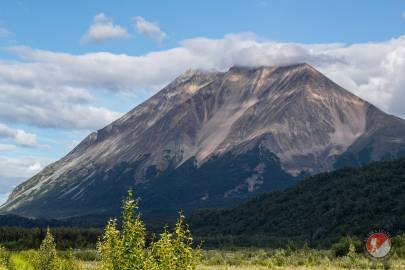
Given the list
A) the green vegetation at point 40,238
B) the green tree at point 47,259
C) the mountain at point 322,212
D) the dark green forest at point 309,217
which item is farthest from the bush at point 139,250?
the mountain at point 322,212

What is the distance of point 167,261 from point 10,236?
63936mm

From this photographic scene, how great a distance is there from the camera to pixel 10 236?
2936 inches

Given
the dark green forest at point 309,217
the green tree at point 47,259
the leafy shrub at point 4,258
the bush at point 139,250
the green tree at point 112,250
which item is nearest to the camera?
the bush at point 139,250

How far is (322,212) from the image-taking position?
411 feet

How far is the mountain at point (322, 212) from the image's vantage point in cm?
10544

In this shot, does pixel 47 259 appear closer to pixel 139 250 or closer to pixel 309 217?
pixel 139 250

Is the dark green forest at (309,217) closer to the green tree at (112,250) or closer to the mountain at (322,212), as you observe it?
the mountain at (322,212)

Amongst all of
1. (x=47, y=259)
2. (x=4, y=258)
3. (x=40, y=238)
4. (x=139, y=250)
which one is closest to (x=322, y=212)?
(x=40, y=238)

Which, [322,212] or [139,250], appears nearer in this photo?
[139,250]

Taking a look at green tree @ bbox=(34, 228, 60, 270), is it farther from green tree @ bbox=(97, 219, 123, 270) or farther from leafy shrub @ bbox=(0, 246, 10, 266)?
green tree @ bbox=(97, 219, 123, 270)

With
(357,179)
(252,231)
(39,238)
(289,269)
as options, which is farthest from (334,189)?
(289,269)

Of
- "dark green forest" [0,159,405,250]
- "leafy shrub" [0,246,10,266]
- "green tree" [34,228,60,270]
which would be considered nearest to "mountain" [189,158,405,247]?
"dark green forest" [0,159,405,250]

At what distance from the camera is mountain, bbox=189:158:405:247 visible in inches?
4151

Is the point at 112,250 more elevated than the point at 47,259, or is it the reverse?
the point at 112,250
